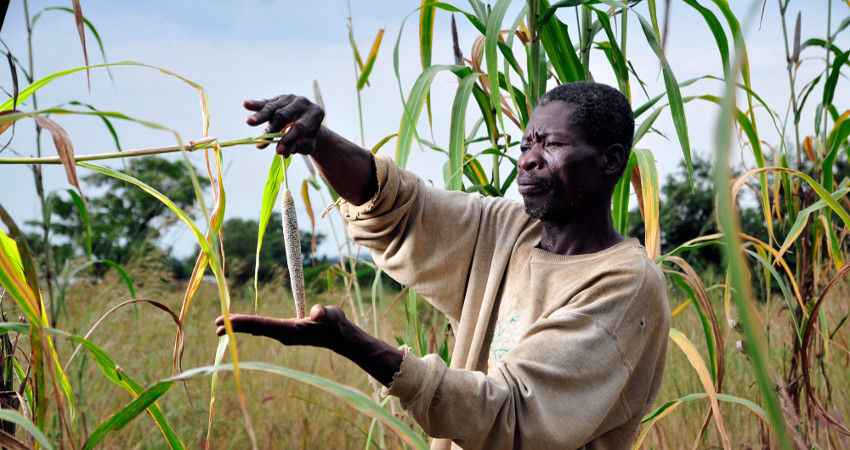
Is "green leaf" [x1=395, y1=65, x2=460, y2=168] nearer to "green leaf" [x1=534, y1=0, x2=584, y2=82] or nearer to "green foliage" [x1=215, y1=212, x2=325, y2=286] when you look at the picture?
"green leaf" [x1=534, y1=0, x2=584, y2=82]

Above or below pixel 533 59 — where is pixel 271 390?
below

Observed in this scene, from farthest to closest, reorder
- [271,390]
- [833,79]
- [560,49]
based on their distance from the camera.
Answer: [271,390] < [833,79] < [560,49]

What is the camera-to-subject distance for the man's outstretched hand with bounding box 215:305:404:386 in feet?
2.77

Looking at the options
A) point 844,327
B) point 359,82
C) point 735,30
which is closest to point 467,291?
point 359,82

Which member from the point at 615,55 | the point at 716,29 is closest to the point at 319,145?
the point at 615,55

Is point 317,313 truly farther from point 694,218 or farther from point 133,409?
point 694,218

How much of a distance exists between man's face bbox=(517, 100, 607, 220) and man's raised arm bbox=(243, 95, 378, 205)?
0.29 m

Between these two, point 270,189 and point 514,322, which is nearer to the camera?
point 270,189

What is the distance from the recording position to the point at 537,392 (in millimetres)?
1021

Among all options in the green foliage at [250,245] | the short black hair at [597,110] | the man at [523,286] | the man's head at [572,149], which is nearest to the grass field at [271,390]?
the man at [523,286]

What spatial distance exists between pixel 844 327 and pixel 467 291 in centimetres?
196

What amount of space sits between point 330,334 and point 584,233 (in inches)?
21.1

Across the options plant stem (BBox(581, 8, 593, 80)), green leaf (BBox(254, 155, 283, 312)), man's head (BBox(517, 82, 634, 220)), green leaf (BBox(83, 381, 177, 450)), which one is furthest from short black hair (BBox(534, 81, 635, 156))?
green leaf (BBox(83, 381, 177, 450))

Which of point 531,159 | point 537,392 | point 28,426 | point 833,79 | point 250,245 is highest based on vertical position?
point 833,79
